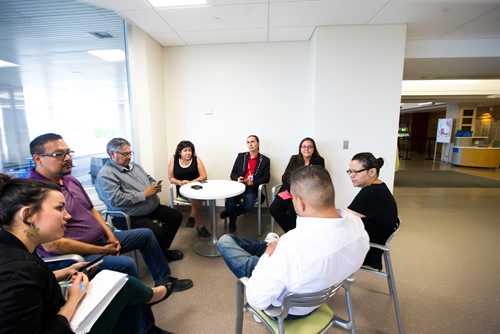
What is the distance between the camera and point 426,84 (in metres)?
6.67

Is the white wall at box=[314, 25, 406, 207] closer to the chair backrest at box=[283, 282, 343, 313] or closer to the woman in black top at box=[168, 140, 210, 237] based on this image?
the woman in black top at box=[168, 140, 210, 237]

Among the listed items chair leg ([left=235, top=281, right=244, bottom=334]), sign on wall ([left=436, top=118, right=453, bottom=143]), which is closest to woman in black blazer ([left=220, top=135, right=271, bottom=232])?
→ chair leg ([left=235, top=281, right=244, bottom=334])

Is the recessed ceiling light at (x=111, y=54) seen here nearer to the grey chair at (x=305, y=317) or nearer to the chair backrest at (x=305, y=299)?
the grey chair at (x=305, y=317)

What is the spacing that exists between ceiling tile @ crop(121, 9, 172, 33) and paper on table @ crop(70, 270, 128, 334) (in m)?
2.67

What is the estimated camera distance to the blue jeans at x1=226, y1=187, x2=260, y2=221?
3.26 m

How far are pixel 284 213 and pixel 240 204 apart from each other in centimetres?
78

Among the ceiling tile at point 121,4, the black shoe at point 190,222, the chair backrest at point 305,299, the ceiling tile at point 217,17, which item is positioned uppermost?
the ceiling tile at point 217,17

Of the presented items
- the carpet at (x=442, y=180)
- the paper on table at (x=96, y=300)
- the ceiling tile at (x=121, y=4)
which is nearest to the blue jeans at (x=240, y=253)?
the paper on table at (x=96, y=300)

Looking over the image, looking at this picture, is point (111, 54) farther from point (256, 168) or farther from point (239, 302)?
point (239, 302)

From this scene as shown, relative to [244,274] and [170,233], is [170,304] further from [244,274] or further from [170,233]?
[244,274]

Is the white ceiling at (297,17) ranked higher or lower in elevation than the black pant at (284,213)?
higher

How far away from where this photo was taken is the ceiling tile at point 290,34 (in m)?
3.20

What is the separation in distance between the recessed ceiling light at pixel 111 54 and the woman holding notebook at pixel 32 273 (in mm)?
2567

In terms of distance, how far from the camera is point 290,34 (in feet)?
11.0
